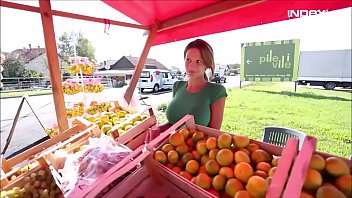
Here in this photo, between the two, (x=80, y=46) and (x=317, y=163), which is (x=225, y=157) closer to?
(x=317, y=163)

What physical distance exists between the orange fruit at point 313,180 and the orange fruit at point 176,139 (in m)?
0.39

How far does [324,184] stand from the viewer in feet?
1.28

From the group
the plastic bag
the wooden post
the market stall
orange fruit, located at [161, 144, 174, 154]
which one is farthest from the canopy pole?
orange fruit, located at [161, 144, 174, 154]

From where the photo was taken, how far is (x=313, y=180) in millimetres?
387

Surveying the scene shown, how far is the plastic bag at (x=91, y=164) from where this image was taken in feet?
2.04

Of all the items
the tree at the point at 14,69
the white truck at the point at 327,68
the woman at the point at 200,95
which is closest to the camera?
the woman at the point at 200,95

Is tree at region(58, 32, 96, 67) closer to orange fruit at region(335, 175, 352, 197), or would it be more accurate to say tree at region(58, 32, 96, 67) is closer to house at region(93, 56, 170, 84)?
house at region(93, 56, 170, 84)

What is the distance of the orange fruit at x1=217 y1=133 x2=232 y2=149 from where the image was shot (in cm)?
62

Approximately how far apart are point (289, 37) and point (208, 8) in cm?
176

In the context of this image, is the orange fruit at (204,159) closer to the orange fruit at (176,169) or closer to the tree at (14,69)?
the orange fruit at (176,169)

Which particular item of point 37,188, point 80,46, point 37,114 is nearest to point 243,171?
point 37,188

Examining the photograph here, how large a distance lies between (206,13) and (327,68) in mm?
5641

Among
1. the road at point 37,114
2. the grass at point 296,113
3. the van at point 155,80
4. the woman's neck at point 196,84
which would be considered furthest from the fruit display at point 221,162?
the van at point 155,80

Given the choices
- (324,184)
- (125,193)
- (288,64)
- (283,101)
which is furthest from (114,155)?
(283,101)
